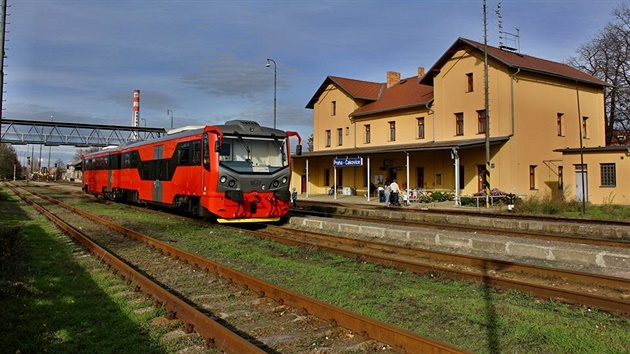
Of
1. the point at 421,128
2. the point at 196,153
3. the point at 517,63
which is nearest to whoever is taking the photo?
the point at 196,153

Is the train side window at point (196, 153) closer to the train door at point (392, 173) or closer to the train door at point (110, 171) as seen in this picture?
the train door at point (110, 171)

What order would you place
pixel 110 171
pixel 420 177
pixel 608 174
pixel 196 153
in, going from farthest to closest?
1. pixel 420 177
2. pixel 608 174
3. pixel 110 171
4. pixel 196 153

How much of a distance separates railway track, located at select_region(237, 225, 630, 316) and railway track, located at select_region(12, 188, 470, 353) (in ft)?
10.0

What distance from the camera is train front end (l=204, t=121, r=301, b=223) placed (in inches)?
521

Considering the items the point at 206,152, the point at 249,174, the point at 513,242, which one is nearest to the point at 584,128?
the point at 513,242

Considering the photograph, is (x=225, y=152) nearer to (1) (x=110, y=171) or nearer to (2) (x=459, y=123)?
(1) (x=110, y=171)

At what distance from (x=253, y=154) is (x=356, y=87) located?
3203 centimetres

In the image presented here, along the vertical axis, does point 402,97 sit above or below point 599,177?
above

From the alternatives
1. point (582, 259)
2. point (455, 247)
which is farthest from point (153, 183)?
point (582, 259)

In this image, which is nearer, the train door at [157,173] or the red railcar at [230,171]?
the red railcar at [230,171]

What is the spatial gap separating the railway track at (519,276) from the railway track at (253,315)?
10.0 ft

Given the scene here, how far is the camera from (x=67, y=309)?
5.88m

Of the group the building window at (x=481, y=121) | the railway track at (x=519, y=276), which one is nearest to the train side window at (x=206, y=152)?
the railway track at (x=519, y=276)

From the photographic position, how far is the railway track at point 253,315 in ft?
14.7
